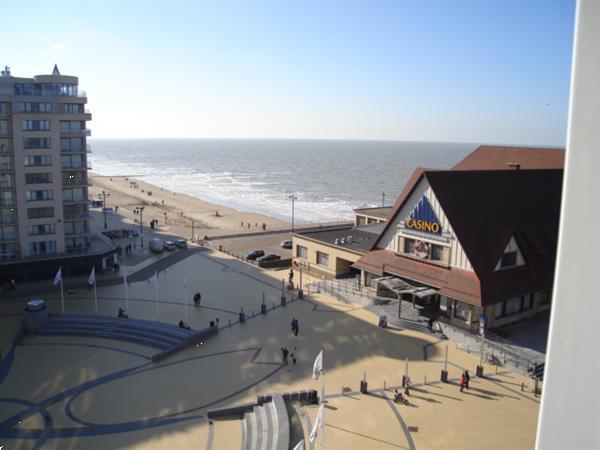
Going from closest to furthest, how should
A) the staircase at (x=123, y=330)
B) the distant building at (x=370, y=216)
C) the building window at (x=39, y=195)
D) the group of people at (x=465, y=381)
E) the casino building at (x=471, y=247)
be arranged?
the group of people at (x=465, y=381) → the staircase at (x=123, y=330) → the casino building at (x=471, y=247) → the building window at (x=39, y=195) → the distant building at (x=370, y=216)

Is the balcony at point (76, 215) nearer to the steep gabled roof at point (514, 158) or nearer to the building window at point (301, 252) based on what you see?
the building window at point (301, 252)

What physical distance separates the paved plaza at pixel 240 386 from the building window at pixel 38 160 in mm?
13748

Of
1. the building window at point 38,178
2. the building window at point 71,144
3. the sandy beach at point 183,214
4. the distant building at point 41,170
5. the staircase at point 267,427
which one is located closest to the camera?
the staircase at point 267,427

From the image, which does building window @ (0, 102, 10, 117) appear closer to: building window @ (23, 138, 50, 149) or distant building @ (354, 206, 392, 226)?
building window @ (23, 138, 50, 149)

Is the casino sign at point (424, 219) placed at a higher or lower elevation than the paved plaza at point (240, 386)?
higher

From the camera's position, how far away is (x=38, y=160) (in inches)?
1876

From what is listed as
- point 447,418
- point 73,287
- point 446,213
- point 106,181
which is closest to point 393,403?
point 447,418

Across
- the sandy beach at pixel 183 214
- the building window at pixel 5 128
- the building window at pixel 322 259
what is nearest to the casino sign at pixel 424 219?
the building window at pixel 322 259

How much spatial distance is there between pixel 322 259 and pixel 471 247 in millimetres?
17916

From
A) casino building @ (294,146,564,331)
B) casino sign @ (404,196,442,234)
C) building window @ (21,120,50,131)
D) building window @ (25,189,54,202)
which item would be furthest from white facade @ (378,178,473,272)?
building window @ (21,120,50,131)

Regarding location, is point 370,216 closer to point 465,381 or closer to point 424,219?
point 424,219

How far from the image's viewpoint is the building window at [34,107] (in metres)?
46.1

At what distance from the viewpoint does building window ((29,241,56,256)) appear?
48.0 meters

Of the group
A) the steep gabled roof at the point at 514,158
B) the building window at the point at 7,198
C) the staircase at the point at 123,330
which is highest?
the steep gabled roof at the point at 514,158
